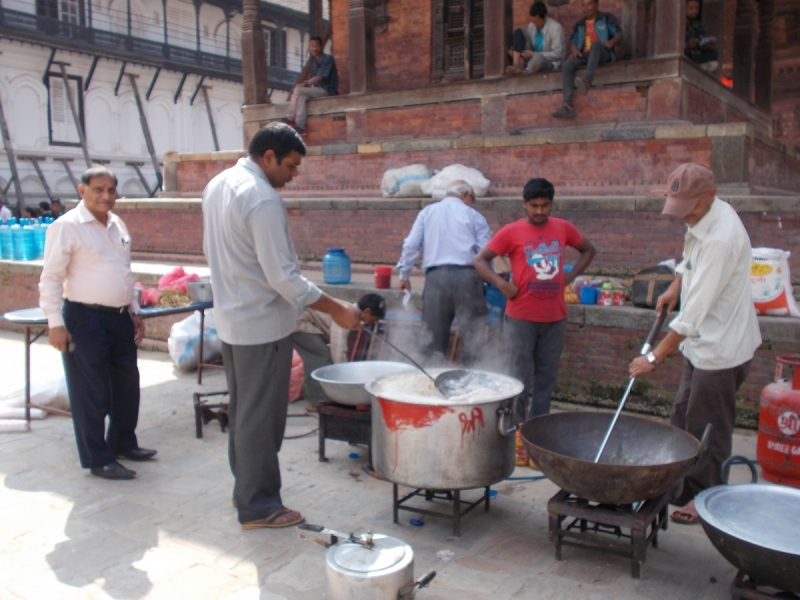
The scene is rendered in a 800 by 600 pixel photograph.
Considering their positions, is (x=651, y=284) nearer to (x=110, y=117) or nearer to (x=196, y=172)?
(x=196, y=172)

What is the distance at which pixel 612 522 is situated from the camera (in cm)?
325

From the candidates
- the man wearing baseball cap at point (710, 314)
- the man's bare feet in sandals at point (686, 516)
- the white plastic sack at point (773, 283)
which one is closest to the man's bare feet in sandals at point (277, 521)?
the man wearing baseball cap at point (710, 314)

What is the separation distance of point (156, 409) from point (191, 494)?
81.6 inches

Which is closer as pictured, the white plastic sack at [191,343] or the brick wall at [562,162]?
the white plastic sack at [191,343]

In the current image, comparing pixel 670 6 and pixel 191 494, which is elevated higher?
pixel 670 6

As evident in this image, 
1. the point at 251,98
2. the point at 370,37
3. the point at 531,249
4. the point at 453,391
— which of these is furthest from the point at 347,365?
the point at 251,98

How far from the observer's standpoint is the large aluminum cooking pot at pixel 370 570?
276 centimetres

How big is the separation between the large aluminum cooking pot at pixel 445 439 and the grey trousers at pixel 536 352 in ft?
4.06

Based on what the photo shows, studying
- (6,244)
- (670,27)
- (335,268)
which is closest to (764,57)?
(670,27)

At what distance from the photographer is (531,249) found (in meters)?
4.78

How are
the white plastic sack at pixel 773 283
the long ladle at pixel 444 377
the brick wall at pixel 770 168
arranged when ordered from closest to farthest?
1. the long ladle at pixel 444 377
2. the white plastic sack at pixel 773 283
3. the brick wall at pixel 770 168

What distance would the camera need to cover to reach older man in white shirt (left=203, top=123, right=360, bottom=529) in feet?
11.6

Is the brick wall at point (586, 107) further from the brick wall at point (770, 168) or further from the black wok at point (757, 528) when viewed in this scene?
the black wok at point (757, 528)

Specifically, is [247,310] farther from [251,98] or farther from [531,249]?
[251,98]
